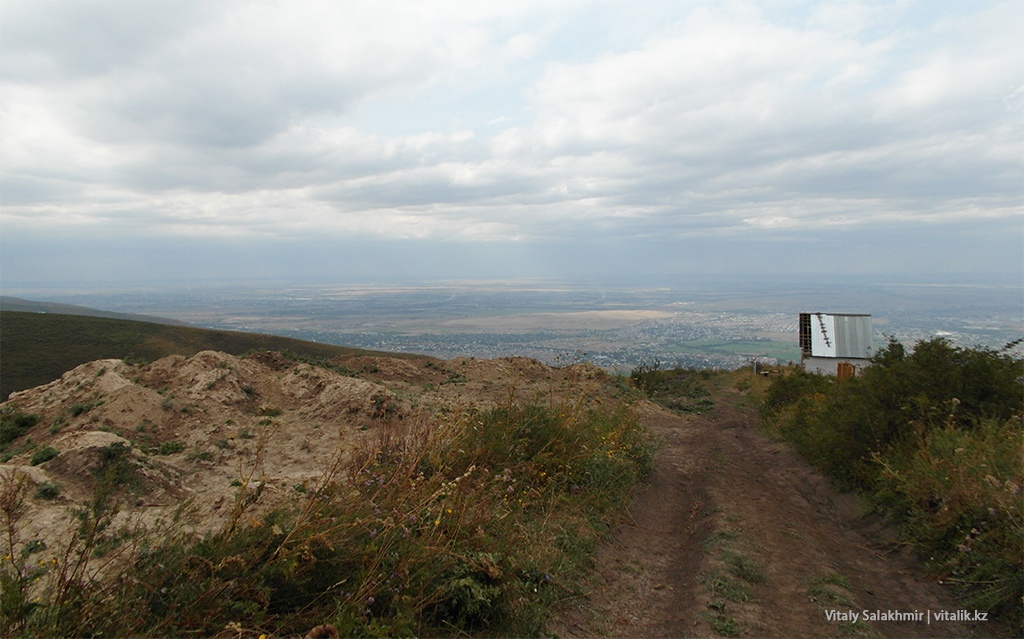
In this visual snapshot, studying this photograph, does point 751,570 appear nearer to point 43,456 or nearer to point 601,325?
point 43,456

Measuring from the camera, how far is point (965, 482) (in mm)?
5305

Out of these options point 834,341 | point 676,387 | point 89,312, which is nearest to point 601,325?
point 834,341

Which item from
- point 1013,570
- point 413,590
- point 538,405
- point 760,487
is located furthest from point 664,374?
point 413,590

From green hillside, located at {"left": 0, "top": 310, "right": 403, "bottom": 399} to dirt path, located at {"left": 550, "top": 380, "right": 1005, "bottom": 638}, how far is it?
846 inches

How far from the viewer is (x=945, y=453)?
603 cm

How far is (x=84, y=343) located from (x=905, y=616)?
3394cm

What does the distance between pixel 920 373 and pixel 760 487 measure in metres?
2.91

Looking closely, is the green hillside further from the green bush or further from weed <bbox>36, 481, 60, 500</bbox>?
weed <bbox>36, 481, 60, 500</bbox>

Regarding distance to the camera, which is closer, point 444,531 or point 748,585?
point 444,531

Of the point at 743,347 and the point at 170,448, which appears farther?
the point at 743,347

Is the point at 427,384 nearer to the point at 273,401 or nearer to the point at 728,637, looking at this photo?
the point at 273,401

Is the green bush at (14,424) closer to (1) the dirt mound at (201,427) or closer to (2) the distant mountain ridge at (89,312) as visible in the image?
(1) the dirt mound at (201,427)

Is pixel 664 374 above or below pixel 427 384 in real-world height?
below

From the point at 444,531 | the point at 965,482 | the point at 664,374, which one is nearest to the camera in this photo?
the point at 444,531
